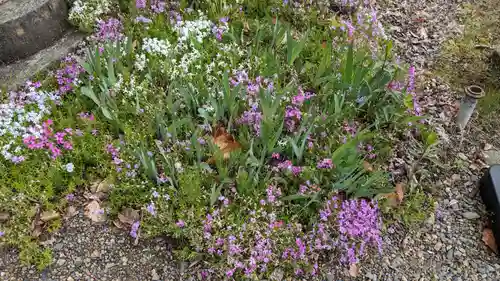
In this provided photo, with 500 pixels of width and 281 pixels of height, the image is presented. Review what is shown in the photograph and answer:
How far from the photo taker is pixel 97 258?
2643 millimetres

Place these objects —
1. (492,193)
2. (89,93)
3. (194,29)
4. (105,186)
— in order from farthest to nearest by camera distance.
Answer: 1. (194,29)
2. (492,193)
3. (89,93)
4. (105,186)

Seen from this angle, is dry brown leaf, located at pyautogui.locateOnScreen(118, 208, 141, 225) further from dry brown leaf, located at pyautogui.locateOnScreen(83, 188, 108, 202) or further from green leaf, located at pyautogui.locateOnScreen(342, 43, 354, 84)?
green leaf, located at pyautogui.locateOnScreen(342, 43, 354, 84)

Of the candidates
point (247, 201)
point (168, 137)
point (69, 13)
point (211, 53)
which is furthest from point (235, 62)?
→ point (69, 13)

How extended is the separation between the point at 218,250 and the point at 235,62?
1512 mm

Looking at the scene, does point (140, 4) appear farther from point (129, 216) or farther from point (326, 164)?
point (326, 164)

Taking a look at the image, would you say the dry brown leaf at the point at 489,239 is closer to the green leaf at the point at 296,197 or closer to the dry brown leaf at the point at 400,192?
the dry brown leaf at the point at 400,192

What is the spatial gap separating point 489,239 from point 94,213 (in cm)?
264

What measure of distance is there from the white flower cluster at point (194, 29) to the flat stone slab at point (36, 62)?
819 millimetres

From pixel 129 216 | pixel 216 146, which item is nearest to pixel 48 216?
pixel 129 216

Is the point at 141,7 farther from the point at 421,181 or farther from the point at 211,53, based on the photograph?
the point at 421,181

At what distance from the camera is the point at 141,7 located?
366 cm

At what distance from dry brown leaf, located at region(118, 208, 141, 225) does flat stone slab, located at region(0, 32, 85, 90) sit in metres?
1.39

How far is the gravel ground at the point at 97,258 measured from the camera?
2566mm

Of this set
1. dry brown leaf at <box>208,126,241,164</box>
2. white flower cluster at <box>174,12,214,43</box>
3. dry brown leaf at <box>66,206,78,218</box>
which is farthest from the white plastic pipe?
dry brown leaf at <box>66,206,78,218</box>
